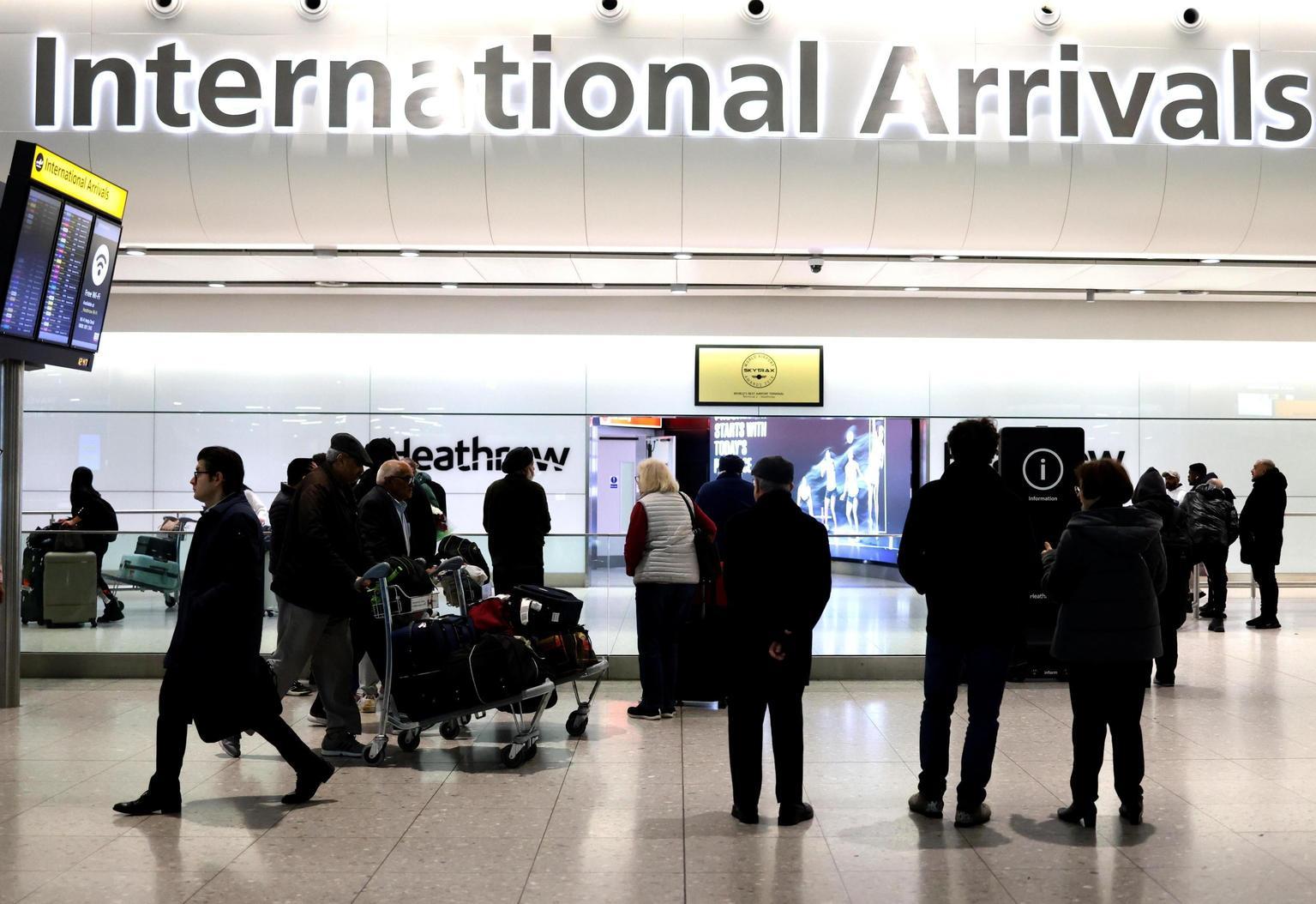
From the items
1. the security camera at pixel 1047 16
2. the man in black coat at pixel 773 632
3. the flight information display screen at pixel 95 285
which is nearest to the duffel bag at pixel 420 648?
the man in black coat at pixel 773 632

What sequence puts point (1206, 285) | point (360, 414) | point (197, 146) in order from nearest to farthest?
point (197, 146), point (1206, 285), point (360, 414)

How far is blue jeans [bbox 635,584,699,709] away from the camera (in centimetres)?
756

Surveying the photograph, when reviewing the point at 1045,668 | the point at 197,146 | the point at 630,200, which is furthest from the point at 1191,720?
the point at 197,146

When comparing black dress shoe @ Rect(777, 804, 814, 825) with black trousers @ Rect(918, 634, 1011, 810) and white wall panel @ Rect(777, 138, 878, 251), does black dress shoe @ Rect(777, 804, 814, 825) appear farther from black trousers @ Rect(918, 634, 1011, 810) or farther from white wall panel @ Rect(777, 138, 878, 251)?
white wall panel @ Rect(777, 138, 878, 251)

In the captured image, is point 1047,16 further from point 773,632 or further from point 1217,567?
point 773,632

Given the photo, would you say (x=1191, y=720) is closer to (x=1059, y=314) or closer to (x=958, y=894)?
(x=958, y=894)

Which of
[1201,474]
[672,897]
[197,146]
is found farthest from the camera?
[1201,474]

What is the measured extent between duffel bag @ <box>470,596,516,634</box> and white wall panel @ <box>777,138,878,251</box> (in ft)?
19.7

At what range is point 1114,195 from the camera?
1132 cm

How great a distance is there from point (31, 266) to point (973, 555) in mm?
5991

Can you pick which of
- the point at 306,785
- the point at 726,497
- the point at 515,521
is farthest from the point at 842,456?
the point at 306,785

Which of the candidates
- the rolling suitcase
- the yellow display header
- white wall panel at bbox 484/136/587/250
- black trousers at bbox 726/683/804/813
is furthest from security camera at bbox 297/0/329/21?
black trousers at bbox 726/683/804/813

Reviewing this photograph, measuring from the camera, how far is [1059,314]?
15305 mm

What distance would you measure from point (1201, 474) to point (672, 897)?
1025 centimetres
